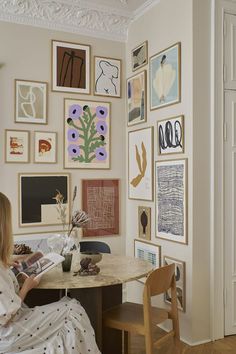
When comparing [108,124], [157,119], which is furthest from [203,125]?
[108,124]

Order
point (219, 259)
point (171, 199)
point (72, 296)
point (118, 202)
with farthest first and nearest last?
1. point (118, 202)
2. point (171, 199)
3. point (219, 259)
4. point (72, 296)

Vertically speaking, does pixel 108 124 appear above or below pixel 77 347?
above

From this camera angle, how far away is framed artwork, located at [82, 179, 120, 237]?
422 centimetres

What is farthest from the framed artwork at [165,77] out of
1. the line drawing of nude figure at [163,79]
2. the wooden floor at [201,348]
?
the wooden floor at [201,348]

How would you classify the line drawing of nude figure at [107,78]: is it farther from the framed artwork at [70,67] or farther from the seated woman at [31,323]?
the seated woman at [31,323]

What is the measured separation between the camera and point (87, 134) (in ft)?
13.8

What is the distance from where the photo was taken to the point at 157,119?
151 inches

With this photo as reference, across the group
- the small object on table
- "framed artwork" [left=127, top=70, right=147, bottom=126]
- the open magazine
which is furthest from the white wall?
the small object on table

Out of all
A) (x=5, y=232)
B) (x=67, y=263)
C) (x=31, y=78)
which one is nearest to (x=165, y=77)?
(x=31, y=78)

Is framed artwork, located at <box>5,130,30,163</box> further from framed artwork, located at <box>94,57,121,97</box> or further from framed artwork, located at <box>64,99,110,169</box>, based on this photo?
framed artwork, located at <box>94,57,121,97</box>

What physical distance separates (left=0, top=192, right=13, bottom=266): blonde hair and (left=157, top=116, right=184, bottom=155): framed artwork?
1.87 m

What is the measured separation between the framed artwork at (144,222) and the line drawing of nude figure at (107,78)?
1382mm

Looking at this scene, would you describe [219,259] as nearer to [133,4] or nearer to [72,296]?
[72,296]

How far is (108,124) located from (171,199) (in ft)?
4.21
